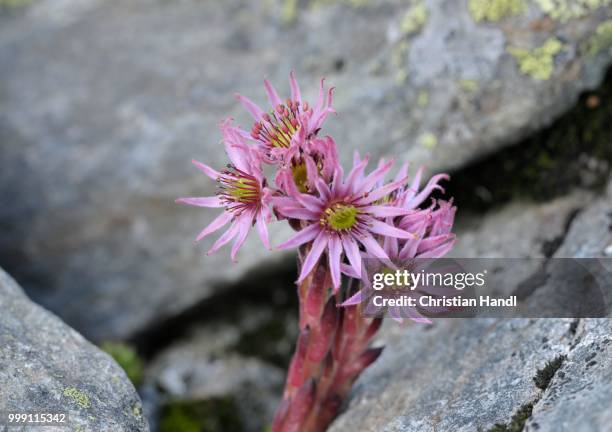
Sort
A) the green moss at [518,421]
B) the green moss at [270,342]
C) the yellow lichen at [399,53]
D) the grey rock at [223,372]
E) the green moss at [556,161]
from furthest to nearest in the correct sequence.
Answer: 1. the green moss at [270,342]
2. the grey rock at [223,372]
3. the yellow lichen at [399,53]
4. the green moss at [556,161]
5. the green moss at [518,421]

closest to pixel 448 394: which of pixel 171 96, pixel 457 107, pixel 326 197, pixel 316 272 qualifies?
pixel 316 272

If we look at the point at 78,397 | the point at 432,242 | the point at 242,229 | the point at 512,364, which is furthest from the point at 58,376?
the point at 512,364

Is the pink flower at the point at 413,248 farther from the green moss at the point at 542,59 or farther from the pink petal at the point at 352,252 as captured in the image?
the green moss at the point at 542,59

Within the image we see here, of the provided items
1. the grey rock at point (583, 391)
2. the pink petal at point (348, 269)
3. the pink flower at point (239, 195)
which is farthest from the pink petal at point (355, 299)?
the grey rock at point (583, 391)

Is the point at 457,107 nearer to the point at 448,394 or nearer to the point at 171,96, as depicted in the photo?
the point at 448,394

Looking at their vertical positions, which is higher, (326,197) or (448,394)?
(326,197)

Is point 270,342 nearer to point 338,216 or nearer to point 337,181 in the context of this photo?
point 338,216

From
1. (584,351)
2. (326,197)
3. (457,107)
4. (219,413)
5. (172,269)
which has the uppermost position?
(457,107)
